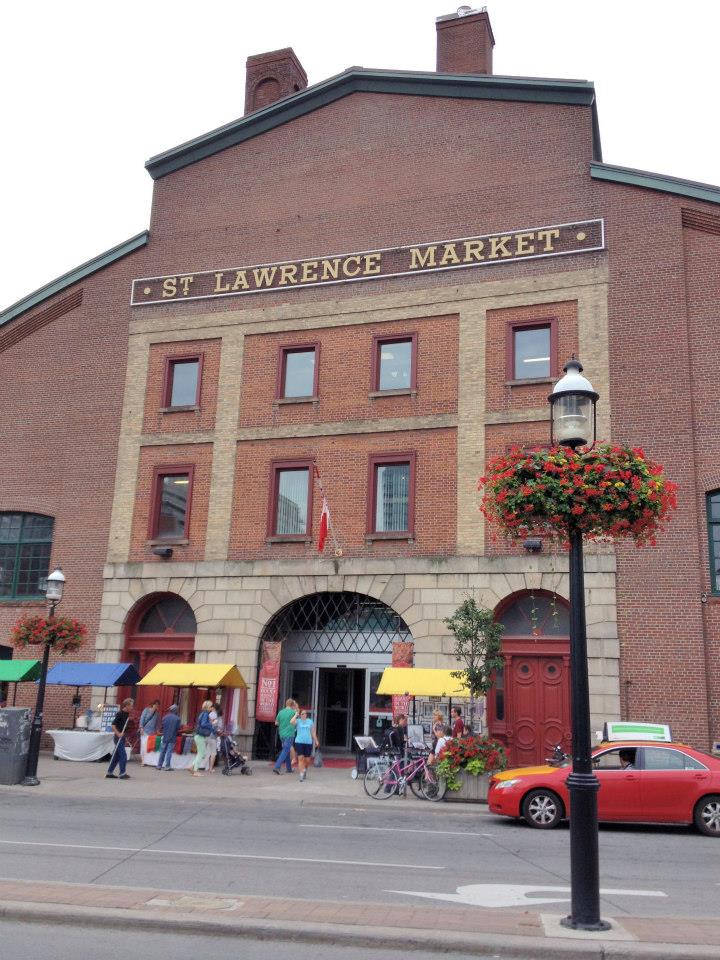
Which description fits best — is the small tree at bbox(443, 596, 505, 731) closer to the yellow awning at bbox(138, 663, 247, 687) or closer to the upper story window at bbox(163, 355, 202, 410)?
the yellow awning at bbox(138, 663, 247, 687)

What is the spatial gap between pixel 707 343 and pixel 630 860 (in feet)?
46.9

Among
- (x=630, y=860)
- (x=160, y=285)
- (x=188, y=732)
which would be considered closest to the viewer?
(x=630, y=860)

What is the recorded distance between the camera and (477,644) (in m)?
20.6

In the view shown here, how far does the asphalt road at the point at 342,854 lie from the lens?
377 inches

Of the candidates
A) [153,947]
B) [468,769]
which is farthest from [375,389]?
[153,947]

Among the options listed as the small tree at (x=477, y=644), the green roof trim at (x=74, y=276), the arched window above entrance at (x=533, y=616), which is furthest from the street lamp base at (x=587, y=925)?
the green roof trim at (x=74, y=276)

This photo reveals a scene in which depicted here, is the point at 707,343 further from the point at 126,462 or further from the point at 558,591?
the point at 126,462

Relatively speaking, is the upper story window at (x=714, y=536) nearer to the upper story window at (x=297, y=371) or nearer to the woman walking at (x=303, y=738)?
the woman walking at (x=303, y=738)

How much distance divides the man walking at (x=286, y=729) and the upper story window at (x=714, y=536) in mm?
10280

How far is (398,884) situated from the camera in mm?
9891

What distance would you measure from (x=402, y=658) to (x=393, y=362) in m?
8.10

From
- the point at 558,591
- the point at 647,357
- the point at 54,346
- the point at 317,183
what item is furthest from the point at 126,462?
the point at 647,357

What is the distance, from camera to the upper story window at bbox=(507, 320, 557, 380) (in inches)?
947

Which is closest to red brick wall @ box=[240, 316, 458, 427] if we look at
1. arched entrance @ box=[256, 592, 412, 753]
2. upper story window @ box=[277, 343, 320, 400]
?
upper story window @ box=[277, 343, 320, 400]
